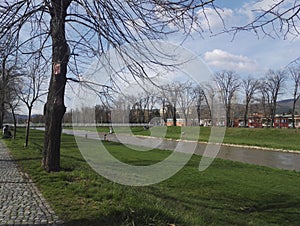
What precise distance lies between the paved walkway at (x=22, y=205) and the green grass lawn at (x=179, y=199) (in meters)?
0.19

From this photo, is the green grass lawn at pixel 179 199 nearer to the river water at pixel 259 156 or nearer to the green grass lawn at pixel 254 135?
the river water at pixel 259 156

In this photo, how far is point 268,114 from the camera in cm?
7469

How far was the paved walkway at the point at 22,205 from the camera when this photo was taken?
4.73 metres

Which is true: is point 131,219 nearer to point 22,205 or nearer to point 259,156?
point 22,205

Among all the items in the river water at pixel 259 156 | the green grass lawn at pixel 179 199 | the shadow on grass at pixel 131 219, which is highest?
the shadow on grass at pixel 131 219

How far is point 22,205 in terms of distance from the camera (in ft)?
18.6

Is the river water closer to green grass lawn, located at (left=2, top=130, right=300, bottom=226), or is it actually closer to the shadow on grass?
green grass lawn, located at (left=2, top=130, right=300, bottom=226)

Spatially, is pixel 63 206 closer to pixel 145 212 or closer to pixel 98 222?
pixel 98 222

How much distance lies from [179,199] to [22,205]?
4.42 meters

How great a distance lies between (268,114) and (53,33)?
241 ft

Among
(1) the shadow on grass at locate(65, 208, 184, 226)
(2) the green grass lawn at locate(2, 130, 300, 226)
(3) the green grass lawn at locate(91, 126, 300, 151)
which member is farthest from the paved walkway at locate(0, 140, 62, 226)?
(3) the green grass lawn at locate(91, 126, 300, 151)

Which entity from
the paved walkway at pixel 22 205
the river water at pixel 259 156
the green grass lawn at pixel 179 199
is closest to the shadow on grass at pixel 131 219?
the green grass lawn at pixel 179 199

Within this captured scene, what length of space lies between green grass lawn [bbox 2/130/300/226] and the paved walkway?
19 centimetres

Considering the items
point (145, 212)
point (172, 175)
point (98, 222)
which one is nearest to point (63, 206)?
point (98, 222)
